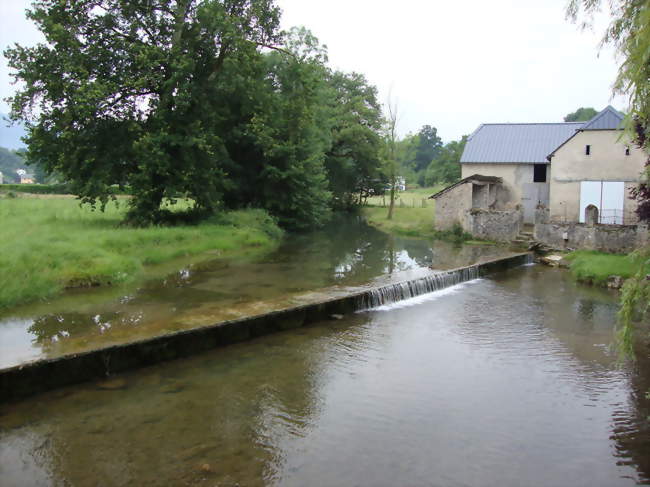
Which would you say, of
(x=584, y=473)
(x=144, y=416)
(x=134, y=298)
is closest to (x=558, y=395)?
(x=584, y=473)

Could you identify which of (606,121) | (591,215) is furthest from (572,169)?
(591,215)

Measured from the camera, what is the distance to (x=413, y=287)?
16984mm

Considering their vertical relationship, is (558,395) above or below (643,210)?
below

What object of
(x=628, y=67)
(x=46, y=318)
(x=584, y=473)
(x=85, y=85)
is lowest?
(x=584, y=473)

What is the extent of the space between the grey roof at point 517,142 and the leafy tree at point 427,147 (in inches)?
3202

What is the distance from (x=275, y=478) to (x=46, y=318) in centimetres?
Result: 826

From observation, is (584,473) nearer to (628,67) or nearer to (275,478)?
(275,478)

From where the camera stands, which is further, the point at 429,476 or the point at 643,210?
the point at 643,210

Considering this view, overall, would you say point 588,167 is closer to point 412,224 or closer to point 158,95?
Result: point 412,224

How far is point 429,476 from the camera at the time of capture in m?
6.80

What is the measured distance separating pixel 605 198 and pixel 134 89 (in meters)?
22.6

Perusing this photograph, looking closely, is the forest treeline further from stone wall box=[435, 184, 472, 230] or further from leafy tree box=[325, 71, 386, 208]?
leafy tree box=[325, 71, 386, 208]

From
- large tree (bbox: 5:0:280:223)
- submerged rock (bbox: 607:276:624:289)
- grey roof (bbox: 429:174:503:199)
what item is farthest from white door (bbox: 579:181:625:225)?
large tree (bbox: 5:0:280:223)

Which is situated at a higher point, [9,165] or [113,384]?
[9,165]
